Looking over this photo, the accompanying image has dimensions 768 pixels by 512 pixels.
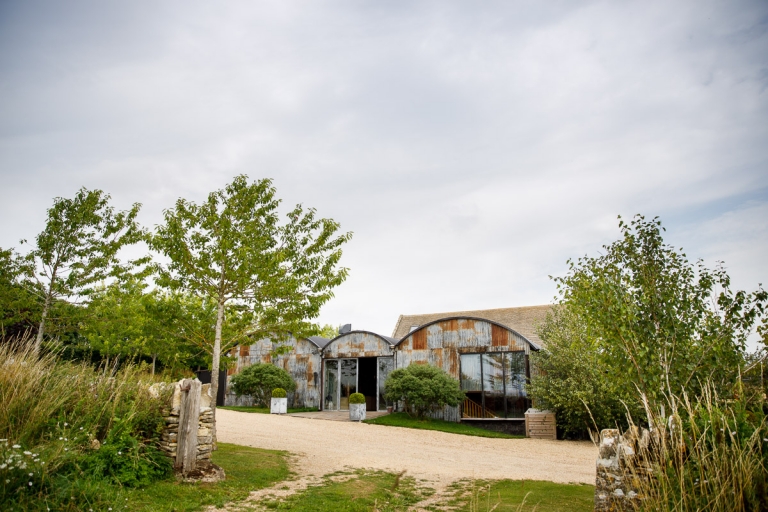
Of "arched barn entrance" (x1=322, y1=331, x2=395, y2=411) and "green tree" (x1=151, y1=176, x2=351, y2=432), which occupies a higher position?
"green tree" (x1=151, y1=176, x2=351, y2=432)

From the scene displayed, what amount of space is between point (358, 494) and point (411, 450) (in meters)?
5.41

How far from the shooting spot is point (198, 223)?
10.8m

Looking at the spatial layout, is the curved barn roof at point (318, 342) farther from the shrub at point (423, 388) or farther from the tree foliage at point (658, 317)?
the tree foliage at point (658, 317)

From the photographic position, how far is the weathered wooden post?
7.25m

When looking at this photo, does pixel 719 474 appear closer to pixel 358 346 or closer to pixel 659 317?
pixel 659 317

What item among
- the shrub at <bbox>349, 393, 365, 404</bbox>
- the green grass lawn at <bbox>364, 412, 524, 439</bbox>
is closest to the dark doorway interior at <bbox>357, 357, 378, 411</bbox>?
the shrub at <bbox>349, 393, 365, 404</bbox>

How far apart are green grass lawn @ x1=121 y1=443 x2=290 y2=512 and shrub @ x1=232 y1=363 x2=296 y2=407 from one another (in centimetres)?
1258

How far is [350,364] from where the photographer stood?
2272 cm

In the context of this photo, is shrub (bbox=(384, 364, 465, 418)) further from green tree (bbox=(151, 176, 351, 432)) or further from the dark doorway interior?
green tree (bbox=(151, 176, 351, 432))

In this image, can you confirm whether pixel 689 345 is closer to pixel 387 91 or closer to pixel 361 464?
pixel 361 464

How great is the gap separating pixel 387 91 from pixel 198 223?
5.97 meters

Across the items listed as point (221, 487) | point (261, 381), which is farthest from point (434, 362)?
point (221, 487)

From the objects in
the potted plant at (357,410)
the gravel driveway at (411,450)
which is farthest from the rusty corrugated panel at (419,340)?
the gravel driveway at (411,450)

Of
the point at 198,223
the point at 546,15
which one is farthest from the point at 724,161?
the point at 198,223
